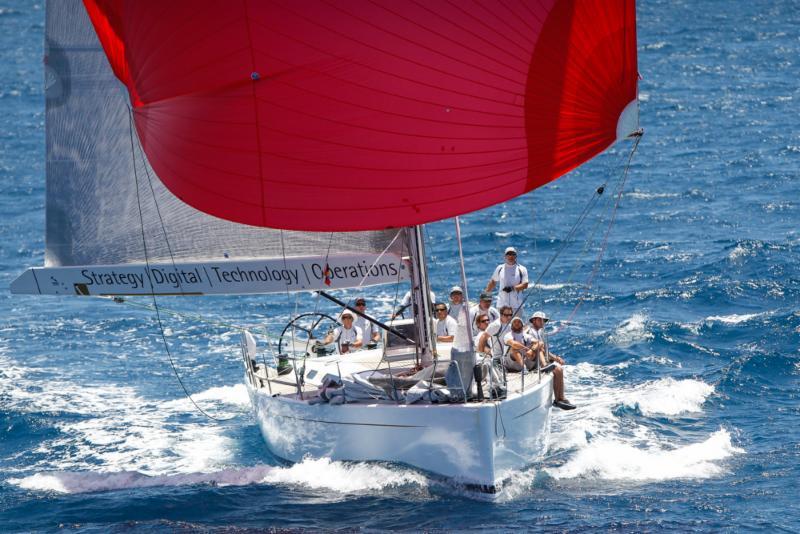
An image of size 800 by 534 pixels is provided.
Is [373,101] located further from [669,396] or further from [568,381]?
[568,381]

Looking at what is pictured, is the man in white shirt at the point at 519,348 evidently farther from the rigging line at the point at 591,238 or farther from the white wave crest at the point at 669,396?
the rigging line at the point at 591,238

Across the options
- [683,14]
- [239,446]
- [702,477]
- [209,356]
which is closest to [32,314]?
[209,356]

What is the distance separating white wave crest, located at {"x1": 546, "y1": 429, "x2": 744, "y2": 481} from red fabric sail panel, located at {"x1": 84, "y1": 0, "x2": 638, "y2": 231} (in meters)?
4.81

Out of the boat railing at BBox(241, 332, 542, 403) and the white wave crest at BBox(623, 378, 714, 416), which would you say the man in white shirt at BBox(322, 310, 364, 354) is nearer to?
the boat railing at BBox(241, 332, 542, 403)

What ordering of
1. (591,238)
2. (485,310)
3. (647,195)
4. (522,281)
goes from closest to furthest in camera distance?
1. (485,310)
2. (522,281)
3. (591,238)
4. (647,195)

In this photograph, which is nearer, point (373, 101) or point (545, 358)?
point (373, 101)

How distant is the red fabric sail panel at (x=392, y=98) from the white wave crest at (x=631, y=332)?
872 centimetres

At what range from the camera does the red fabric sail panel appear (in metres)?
15.5

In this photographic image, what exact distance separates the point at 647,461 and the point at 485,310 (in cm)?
362

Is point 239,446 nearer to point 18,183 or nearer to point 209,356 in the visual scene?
point 209,356

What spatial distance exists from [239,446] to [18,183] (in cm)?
2131

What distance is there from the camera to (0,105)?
160ft

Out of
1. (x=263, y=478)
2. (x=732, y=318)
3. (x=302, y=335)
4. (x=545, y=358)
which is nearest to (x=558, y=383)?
(x=545, y=358)

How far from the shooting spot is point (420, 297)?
723 inches
